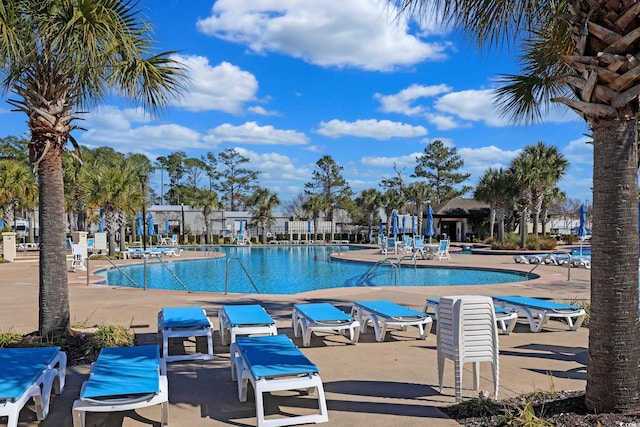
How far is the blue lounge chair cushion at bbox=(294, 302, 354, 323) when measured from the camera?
6.79 metres

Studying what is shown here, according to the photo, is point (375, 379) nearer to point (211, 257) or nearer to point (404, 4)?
point (404, 4)

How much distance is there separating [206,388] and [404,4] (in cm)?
423

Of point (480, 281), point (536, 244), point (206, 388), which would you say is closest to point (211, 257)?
point (480, 281)

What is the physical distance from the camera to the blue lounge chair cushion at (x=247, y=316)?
648cm

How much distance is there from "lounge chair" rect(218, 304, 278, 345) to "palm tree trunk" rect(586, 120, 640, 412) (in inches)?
151

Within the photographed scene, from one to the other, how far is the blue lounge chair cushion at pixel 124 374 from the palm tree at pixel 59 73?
2.14m

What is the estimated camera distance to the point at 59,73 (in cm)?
655

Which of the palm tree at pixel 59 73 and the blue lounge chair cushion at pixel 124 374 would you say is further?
the palm tree at pixel 59 73

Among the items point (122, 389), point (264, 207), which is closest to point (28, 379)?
point (122, 389)

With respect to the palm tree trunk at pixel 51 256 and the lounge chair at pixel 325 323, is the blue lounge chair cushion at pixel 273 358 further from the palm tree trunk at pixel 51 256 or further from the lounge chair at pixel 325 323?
the palm tree trunk at pixel 51 256

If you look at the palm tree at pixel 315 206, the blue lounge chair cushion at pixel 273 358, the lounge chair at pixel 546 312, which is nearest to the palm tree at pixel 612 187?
the blue lounge chair cushion at pixel 273 358

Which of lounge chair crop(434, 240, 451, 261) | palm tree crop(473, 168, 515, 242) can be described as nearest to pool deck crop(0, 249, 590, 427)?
lounge chair crop(434, 240, 451, 261)

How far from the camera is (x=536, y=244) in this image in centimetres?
2781

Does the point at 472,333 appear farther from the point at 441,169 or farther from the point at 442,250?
the point at 441,169
